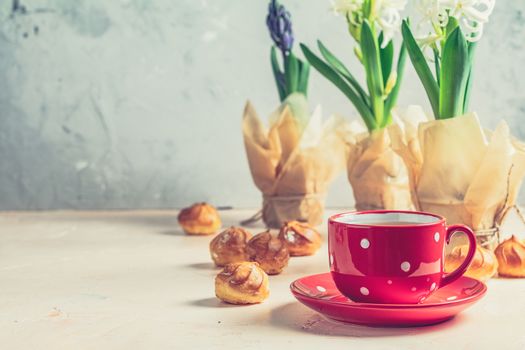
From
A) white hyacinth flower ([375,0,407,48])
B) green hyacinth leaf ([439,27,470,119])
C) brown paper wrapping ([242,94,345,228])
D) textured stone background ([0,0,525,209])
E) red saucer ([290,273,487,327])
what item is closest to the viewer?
red saucer ([290,273,487,327])

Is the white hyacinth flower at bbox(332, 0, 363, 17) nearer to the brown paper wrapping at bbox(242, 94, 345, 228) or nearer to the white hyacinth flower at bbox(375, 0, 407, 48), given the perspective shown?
the white hyacinth flower at bbox(375, 0, 407, 48)

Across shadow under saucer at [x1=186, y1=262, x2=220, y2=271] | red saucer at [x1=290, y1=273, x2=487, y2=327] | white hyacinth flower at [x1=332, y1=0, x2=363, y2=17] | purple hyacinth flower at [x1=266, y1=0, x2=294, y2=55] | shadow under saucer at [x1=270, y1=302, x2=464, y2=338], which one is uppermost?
white hyacinth flower at [x1=332, y1=0, x2=363, y2=17]

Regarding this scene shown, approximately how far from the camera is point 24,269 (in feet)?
3.19

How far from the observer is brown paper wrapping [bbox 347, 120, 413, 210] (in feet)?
3.72

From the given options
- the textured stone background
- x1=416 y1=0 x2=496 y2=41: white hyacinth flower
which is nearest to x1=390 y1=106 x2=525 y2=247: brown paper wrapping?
x1=416 y1=0 x2=496 y2=41: white hyacinth flower

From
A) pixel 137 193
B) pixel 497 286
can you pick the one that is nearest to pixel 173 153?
pixel 137 193

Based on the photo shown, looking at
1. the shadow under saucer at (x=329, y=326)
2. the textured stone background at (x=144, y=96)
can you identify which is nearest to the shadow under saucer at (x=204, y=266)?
the shadow under saucer at (x=329, y=326)

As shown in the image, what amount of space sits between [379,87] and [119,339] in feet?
1.86

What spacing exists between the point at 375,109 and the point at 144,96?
469mm

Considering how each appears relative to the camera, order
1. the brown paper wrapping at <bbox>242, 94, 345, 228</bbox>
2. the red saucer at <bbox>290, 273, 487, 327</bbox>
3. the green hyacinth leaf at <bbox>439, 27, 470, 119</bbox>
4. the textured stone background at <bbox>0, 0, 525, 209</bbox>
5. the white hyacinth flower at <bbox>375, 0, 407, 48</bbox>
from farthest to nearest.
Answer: the textured stone background at <bbox>0, 0, 525, 209</bbox>, the brown paper wrapping at <bbox>242, 94, 345, 228</bbox>, the white hyacinth flower at <bbox>375, 0, 407, 48</bbox>, the green hyacinth leaf at <bbox>439, 27, 470, 119</bbox>, the red saucer at <bbox>290, 273, 487, 327</bbox>

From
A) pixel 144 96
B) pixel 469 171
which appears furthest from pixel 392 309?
pixel 144 96

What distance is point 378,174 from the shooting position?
3.73ft

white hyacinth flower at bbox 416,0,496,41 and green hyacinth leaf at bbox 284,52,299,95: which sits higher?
white hyacinth flower at bbox 416,0,496,41

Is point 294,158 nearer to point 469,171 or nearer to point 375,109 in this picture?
point 375,109
